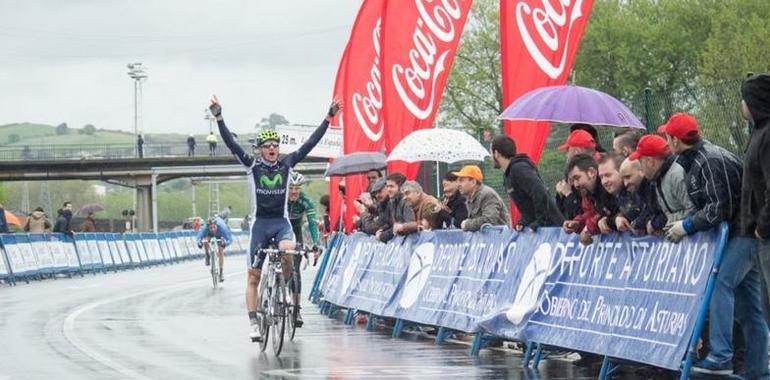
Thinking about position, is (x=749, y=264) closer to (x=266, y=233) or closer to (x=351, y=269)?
(x=266, y=233)

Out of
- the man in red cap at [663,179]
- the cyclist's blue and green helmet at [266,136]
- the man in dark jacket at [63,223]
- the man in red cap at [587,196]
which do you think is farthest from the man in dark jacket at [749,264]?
the man in dark jacket at [63,223]

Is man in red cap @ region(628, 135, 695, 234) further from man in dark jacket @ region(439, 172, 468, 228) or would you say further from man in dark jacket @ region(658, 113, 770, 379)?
man in dark jacket @ region(439, 172, 468, 228)

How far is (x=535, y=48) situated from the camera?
16.3 meters

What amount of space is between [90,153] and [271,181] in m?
102

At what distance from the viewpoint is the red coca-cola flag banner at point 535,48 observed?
15828 mm

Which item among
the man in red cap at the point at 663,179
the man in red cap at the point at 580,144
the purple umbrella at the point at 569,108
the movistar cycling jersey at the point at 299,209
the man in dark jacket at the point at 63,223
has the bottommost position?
the man in dark jacket at the point at 63,223

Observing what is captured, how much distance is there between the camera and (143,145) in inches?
4491

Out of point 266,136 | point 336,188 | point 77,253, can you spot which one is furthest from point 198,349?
point 77,253

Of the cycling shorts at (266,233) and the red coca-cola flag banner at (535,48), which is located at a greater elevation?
the red coca-cola flag banner at (535,48)

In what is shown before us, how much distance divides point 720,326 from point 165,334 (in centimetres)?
836

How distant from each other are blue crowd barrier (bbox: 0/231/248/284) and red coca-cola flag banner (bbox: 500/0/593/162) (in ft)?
64.1

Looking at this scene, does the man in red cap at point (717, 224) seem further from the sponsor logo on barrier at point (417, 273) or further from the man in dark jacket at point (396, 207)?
the man in dark jacket at point (396, 207)

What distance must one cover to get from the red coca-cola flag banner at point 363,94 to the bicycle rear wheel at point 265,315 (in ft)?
36.0

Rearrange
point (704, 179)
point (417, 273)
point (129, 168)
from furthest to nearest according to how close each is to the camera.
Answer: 1. point (129, 168)
2. point (417, 273)
3. point (704, 179)
